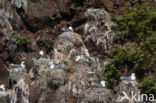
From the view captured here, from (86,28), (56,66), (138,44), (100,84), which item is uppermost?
(86,28)

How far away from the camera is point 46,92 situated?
42.8 feet

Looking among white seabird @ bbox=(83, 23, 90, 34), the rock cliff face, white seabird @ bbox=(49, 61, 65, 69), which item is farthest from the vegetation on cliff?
white seabird @ bbox=(49, 61, 65, 69)

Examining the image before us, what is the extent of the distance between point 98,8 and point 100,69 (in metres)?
4.41

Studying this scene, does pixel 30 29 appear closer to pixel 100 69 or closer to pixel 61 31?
pixel 61 31

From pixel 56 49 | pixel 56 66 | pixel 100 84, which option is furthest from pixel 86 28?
pixel 100 84

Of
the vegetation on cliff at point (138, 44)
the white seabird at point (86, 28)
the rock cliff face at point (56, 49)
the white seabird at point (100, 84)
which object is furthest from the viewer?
the white seabird at point (86, 28)

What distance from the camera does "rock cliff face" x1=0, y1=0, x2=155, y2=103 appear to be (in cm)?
1296

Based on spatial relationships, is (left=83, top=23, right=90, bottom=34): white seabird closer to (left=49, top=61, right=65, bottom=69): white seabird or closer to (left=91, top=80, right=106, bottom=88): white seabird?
(left=49, top=61, right=65, bottom=69): white seabird

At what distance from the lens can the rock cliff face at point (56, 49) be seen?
42.5 ft

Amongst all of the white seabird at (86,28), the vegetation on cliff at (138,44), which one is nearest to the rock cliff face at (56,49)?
the white seabird at (86,28)

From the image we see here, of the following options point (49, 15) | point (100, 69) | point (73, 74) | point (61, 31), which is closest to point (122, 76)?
point (100, 69)

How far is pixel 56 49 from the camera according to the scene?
15.1 m

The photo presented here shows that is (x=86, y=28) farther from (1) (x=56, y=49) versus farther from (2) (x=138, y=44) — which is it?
(2) (x=138, y=44)

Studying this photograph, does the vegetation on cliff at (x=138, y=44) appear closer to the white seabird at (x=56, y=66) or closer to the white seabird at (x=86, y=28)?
the white seabird at (x=86, y=28)
